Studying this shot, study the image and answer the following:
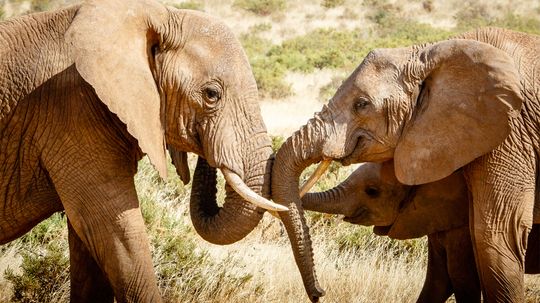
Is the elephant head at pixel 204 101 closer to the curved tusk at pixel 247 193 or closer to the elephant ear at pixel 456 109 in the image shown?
the curved tusk at pixel 247 193

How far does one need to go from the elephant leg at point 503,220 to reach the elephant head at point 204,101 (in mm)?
1501

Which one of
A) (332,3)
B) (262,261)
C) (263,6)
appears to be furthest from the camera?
(332,3)

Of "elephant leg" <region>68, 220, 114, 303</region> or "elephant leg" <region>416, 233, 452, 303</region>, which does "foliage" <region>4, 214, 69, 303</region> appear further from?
"elephant leg" <region>416, 233, 452, 303</region>

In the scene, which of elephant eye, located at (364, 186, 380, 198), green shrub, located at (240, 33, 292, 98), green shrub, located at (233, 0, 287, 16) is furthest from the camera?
green shrub, located at (233, 0, 287, 16)

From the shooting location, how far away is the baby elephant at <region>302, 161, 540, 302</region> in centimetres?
768

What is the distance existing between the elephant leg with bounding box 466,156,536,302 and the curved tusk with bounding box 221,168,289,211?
145 cm

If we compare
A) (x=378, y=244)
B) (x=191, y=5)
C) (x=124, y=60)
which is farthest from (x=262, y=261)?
(x=191, y=5)

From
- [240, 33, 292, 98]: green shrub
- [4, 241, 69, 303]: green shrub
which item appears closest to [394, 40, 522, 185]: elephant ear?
[4, 241, 69, 303]: green shrub

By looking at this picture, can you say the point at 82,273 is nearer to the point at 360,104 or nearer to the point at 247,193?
the point at 247,193

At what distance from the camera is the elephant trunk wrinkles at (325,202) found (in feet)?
26.6

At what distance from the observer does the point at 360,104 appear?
718 centimetres

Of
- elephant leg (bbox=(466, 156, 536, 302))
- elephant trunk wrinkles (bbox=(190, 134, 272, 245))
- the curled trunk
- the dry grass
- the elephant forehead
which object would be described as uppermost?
the elephant forehead

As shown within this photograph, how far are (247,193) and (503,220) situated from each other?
71.3 inches

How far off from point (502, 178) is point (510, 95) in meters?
0.58
